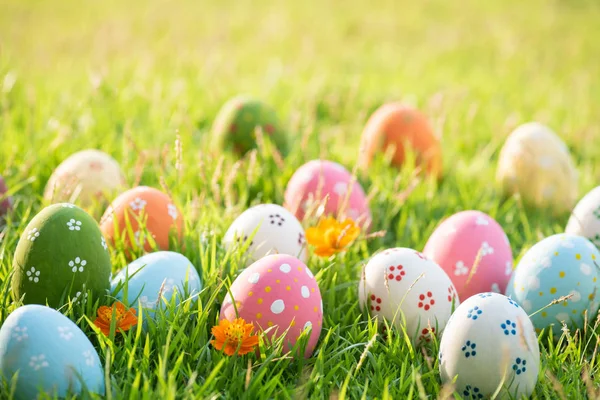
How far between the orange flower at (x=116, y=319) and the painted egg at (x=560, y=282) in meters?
1.35

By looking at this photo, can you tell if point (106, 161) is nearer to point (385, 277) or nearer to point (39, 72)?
point (385, 277)

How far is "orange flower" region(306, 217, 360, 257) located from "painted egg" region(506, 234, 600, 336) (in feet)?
2.15

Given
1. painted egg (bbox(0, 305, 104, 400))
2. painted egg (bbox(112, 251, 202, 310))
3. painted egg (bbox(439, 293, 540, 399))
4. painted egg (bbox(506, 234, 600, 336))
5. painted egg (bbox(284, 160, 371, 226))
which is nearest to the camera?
painted egg (bbox(0, 305, 104, 400))

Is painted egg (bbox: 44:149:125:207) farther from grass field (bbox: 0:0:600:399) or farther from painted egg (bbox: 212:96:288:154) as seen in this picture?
A: painted egg (bbox: 212:96:288:154)

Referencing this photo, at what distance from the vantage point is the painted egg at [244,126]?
140 inches

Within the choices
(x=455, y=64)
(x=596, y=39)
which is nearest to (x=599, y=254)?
(x=455, y=64)

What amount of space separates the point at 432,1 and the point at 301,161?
233 inches

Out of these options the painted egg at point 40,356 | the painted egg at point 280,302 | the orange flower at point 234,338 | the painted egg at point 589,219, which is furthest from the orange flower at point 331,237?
the painted egg at point 40,356

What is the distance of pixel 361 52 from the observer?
6.43 metres

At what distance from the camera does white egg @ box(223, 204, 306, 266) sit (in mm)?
2428

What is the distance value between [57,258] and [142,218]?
1.66 ft

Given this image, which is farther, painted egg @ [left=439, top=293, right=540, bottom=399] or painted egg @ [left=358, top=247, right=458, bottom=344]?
painted egg @ [left=358, top=247, right=458, bottom=344]

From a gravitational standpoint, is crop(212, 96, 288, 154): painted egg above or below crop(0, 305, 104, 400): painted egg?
above

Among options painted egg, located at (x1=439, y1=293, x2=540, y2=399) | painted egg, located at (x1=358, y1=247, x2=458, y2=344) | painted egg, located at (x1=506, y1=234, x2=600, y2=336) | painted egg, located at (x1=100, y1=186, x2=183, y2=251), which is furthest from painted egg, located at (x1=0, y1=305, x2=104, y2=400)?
painted egg, located at (x1=506, y1=234, x2=600, y2=336)
